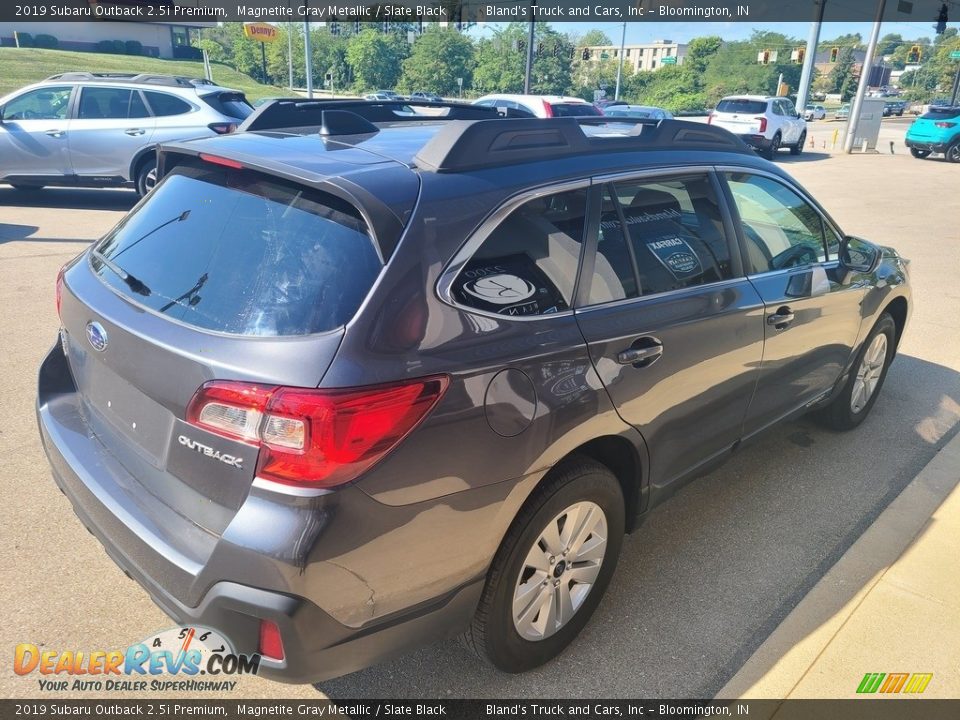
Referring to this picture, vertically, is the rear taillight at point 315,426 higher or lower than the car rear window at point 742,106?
higher

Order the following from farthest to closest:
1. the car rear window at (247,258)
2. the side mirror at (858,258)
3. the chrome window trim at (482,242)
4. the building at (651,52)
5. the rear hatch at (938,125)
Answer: the building at (651,52) < the rear hatch at (938,125) < the side mirror at (858,258) < the chrome window trim at (482,242) < the car rear window at (247,258)

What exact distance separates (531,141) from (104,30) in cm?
9379

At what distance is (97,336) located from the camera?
2332mm

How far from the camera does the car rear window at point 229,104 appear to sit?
10.8 metres

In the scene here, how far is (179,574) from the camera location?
1.98 metres

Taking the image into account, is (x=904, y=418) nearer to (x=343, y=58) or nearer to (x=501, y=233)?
(x=501, y=233)

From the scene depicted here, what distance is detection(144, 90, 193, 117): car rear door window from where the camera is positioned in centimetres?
1053

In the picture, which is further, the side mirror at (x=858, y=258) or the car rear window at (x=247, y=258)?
the side mirror at (x=858, y=258)

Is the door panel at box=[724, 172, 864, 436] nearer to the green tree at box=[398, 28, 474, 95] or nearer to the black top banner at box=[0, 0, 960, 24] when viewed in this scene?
the black top banner at box=[0, 0, 960, 24]

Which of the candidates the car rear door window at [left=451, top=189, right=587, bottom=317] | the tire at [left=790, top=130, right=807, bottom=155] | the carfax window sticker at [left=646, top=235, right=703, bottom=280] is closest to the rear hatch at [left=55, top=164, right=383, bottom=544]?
the car rear door window at [left=451, top=189, right=587, bottom=317]

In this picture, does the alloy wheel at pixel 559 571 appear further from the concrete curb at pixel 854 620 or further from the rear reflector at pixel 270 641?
the rear reflector at pixel 270 641

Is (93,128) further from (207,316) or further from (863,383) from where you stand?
(863,383)

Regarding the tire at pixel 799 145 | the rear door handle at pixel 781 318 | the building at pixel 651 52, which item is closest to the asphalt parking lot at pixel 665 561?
the rear door handle at pixel 781 318

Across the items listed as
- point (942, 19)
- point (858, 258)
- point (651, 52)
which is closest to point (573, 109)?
point (858, 258)
